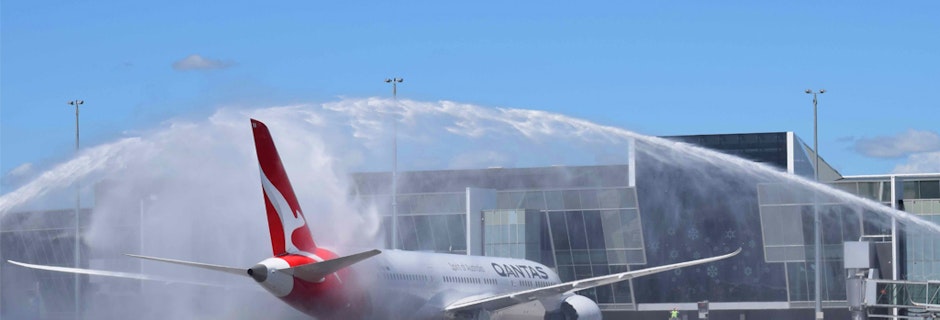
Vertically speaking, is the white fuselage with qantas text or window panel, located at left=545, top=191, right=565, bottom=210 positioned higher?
window panel, located at left=545, top=191, right=565, bottom=210

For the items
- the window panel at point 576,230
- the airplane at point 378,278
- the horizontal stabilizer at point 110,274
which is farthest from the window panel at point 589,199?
the horizontal stabilizer at point 110,274

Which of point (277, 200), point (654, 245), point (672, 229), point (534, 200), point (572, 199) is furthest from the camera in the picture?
point (534, 200)

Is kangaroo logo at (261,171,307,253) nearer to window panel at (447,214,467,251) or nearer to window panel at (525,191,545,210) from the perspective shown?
window panel at (447,214,467,251)

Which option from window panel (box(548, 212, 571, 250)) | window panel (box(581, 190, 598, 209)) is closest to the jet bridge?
window panel (box(581, 190, 598, 209))

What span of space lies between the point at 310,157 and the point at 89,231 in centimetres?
1055

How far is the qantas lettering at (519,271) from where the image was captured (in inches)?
2339

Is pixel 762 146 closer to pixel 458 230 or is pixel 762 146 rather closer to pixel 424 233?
pixel 458 230

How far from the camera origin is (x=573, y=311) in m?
58.9

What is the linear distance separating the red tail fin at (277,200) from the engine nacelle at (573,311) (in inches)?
754

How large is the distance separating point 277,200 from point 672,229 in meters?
46.5

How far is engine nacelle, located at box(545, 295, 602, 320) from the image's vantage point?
58.8 meters

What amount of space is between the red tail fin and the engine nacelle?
62.8 feet

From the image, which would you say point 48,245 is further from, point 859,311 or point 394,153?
point 859,311

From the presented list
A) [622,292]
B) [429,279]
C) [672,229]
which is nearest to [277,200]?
[429,279]
